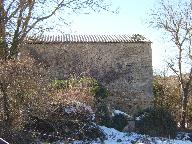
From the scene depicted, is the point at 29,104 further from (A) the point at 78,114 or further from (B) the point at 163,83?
(B) the point at 163,83

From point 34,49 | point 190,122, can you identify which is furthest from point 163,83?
point 34,49

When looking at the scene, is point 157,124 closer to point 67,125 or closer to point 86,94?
point 86,94

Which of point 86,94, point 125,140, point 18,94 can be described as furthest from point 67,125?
point 86,94

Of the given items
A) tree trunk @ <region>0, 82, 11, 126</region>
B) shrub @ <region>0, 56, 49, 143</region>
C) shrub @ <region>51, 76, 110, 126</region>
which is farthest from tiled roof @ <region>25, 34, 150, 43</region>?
tree trunk @ <region>0, 82, 11, 126</region>

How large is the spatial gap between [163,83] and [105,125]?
1785cm

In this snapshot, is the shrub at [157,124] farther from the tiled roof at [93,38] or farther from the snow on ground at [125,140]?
the tiled roof at [93,38]

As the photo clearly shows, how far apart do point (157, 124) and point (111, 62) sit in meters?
9.82

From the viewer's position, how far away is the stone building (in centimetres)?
2758

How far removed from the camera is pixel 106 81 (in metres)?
27.9

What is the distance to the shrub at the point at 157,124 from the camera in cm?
1914

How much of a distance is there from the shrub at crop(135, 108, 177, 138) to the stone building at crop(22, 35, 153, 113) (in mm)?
7694

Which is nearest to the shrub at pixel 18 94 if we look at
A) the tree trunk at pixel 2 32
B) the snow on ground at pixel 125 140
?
the snow on ground at pixel 125 140

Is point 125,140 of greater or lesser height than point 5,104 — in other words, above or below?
below

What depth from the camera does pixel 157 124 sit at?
19.3 metres
